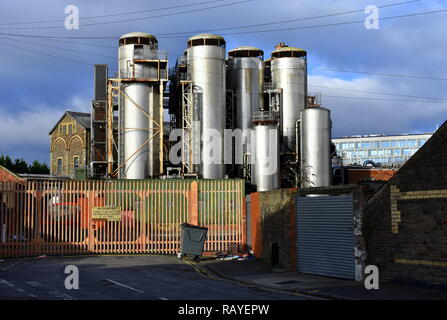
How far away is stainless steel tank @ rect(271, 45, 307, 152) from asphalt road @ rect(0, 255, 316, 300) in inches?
859

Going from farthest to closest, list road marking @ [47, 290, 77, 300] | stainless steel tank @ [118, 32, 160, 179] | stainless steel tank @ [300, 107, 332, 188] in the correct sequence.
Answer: stainless steel tank @ [118, 32, 160, 179] < stainless steel tank @ [300, 107, 332, 188] < road marking @ [47, 290, 77, 300]

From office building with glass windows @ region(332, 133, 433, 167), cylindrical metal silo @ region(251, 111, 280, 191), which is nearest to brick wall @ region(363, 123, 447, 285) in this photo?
cylindrical metal silo @ region(251, 111, 280, 191)

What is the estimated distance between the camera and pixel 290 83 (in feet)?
139

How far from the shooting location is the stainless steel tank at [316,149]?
36062mm

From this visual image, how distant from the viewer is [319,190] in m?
17.3

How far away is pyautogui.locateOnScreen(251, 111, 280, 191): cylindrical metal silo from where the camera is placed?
120 feet

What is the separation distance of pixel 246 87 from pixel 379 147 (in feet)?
365

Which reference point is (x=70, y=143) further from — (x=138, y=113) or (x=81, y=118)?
(x=138, y=113)

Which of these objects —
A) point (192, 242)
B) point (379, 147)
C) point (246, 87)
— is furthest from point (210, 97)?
point (379, 147)

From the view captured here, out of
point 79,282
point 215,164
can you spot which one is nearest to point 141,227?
point 79,282

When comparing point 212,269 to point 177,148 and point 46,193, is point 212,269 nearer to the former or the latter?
point 46,193

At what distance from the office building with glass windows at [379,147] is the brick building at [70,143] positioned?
88.8 meters

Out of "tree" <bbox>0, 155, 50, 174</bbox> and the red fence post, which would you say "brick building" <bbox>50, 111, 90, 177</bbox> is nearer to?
"tree" <bbox>0, 155, 50, 174</bbox>

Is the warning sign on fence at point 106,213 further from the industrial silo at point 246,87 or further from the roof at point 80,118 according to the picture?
the roof at point 80,118
